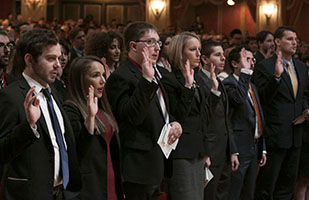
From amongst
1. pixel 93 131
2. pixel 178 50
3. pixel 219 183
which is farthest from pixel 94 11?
pixel 93 131

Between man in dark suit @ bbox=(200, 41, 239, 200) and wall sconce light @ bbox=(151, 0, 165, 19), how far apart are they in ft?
36.1

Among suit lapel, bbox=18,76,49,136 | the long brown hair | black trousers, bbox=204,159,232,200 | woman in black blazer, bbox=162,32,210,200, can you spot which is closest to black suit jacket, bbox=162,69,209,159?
woman in black blazer, bbox=162,32,210,200

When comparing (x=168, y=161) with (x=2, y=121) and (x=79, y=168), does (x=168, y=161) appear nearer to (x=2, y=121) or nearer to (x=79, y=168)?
(x=79, y=168)

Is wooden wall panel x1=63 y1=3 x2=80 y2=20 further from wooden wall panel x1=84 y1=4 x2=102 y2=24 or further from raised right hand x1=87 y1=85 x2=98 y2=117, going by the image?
raised right hand x1=87 y1=85 x2=98 y2=117

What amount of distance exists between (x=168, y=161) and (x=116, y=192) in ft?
1.95

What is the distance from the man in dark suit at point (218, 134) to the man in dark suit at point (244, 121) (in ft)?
0.56

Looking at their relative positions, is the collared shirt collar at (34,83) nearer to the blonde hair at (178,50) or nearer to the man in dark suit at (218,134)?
the blonde hair at (178,50)

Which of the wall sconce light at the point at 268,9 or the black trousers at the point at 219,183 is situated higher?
the wall sconce light at the point at 268,9

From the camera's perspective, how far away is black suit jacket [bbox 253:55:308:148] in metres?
5.40

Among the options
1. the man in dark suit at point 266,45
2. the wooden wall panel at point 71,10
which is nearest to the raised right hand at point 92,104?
the man in dark suit at point 266,45

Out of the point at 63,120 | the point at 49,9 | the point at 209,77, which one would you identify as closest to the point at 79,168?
the point at 63,120

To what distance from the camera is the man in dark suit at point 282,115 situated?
5.41m

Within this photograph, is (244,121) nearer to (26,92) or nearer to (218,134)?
(218,134)

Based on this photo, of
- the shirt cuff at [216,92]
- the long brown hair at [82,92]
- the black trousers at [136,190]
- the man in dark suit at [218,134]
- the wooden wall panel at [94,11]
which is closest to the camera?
the long brown hair at [82,92]
